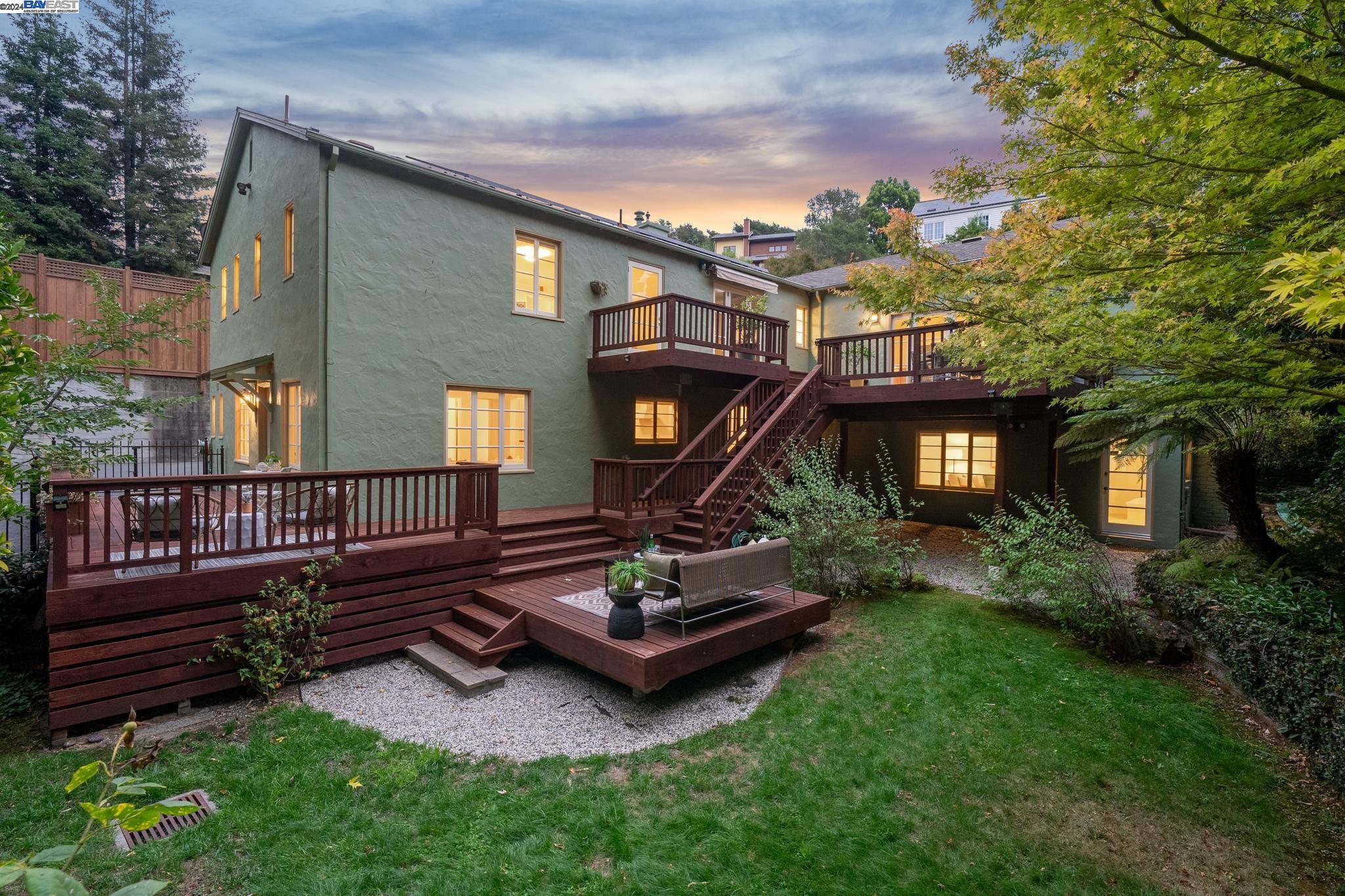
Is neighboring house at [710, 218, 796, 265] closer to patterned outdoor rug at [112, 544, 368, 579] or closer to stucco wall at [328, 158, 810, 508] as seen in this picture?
stucco wall at [328, 158, 810, 508]

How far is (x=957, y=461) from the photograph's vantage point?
1383 centimetres

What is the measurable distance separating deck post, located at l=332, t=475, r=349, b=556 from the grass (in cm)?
158

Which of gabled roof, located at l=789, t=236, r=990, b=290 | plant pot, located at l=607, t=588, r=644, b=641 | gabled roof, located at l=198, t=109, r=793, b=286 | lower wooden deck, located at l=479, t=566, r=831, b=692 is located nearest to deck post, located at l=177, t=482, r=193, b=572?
lower wooden deck, located at l=479, t=566, r=831, b=692

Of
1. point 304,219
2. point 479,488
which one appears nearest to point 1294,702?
point 479,488

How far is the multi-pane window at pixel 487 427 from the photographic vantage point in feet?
32.5

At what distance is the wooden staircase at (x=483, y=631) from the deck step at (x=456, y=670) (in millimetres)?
72

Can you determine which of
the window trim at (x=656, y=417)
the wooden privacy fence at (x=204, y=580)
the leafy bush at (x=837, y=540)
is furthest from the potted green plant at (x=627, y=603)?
the window trim at (x=656, y=417)

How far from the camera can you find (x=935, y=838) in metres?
3.68

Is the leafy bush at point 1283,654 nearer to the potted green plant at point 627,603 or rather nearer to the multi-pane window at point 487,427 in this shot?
the potted green plant at point 627,603

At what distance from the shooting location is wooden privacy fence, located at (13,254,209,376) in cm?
1488

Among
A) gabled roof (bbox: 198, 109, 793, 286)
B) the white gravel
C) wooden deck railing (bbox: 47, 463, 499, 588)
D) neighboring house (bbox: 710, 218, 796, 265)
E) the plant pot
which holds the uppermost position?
neighboring house (bbox: 710, 218, 796, 265)

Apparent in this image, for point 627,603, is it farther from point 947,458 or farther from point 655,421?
point 947,458

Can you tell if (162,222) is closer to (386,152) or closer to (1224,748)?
(386,152)

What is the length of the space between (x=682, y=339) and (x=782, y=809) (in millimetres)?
7833
